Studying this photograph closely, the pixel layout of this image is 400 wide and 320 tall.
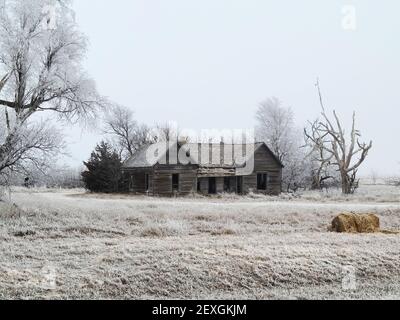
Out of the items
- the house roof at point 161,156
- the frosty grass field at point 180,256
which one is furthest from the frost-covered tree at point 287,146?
the frosty grass field at point 180,256

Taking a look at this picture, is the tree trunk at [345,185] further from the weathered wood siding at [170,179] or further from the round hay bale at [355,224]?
the round hay bale at [355,224]

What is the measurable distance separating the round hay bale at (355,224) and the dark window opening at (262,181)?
562 inches

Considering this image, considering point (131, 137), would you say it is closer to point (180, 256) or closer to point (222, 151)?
point (222, 151)

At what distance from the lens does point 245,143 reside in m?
27.6

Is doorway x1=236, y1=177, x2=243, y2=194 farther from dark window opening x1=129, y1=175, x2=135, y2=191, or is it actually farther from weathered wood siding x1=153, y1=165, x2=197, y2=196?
dark window opening x1=129, y1=175, x2=135, y2=191

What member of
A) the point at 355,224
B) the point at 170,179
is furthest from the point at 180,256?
the point at 170,179

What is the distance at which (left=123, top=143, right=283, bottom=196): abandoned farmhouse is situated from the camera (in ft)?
78.6

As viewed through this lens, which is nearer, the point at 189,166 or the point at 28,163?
the point at 28,163

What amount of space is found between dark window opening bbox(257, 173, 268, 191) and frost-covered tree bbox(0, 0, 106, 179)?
1391 cm

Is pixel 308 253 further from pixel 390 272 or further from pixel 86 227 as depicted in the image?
pixel 86 227

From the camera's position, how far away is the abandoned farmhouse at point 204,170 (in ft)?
78.6

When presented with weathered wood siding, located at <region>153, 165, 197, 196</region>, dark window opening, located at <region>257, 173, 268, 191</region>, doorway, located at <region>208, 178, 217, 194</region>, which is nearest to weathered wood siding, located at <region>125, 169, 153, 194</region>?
weathered wood siding, located at <region>153, 165, 197, 196</region>

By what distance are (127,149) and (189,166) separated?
15.5ft
